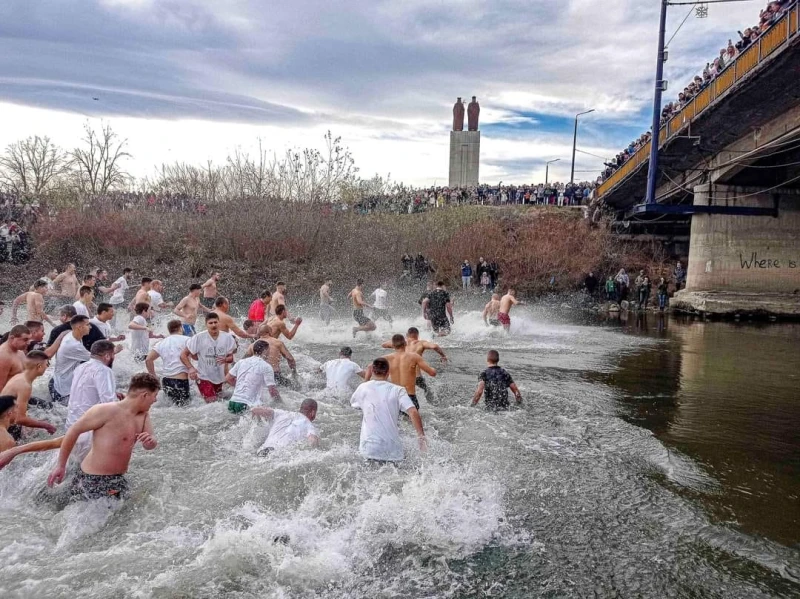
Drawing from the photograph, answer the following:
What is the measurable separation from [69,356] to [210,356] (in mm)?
1772

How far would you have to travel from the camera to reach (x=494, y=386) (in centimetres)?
920

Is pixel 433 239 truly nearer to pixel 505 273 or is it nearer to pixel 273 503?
pixel 505 273

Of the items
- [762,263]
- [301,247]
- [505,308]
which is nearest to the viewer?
[505,308]

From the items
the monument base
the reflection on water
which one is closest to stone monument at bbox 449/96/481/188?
the monument base

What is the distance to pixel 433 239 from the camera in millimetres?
34250

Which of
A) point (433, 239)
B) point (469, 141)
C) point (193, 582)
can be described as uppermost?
point (469, 141)

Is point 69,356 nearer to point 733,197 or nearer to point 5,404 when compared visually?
point 5,404

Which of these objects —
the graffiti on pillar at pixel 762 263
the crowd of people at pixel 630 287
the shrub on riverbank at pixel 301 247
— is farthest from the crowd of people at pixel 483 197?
the graffiti on pillar at pixel 762 263

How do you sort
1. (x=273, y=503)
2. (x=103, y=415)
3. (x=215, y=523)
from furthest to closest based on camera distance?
(x=273, y=503) < (x=215, y=523) < (x=103, y=415)

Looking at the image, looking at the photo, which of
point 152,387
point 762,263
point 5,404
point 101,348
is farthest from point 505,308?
point 762,263

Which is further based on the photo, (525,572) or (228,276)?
(228,276)

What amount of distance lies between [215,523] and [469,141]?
173ft

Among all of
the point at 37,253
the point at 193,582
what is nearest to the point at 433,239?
the point at 37,253

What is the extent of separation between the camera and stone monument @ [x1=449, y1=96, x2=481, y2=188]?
5525 cm
